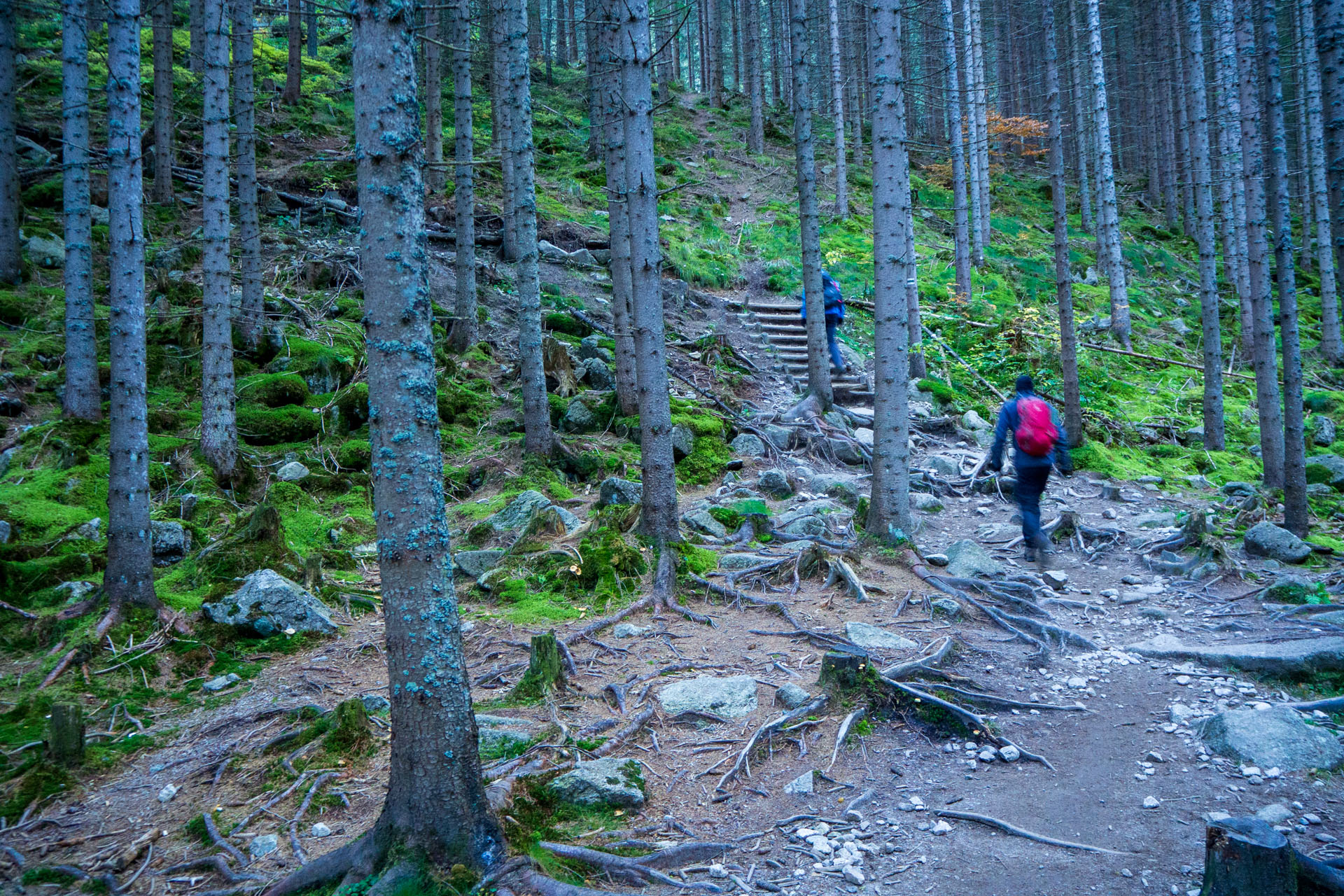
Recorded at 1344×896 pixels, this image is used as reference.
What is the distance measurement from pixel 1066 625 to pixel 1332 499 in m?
7.63

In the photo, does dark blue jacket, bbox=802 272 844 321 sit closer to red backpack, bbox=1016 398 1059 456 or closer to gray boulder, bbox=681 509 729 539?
gray boulder, bbox=681 509 729 539

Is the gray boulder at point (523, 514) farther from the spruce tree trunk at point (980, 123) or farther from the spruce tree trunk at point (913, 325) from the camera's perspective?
the spruce tree trunk at point (980, 123)

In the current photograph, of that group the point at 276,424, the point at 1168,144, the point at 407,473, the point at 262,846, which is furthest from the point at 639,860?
the point at 1168,144

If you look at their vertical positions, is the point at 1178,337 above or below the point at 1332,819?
above

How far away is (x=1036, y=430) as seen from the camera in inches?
307

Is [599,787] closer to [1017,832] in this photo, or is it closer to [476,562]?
[1017,832]

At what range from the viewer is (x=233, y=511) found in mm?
8820

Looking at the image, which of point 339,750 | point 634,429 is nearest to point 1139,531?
point 634,429

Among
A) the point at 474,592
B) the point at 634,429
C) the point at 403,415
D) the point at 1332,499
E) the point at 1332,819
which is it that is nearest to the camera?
the point at 403,415

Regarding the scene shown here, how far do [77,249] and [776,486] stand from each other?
9.24 m

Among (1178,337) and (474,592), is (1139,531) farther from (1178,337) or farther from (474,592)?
(1178,337)

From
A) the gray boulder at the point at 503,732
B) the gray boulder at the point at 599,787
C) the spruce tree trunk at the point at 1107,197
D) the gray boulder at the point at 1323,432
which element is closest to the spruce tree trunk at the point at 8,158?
the gray boulder at the point at 503,732

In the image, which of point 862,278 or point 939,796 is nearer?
point 939,796

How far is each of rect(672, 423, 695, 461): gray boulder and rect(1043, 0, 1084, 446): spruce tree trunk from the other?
21.0 ft
